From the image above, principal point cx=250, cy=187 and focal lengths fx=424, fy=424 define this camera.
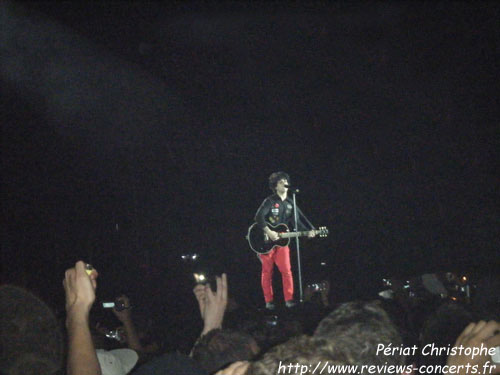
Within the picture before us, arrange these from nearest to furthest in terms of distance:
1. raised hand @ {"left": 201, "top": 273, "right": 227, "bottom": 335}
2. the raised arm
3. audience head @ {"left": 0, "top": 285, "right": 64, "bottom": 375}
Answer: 1. the raised arm
2. audience head @ {"left": 0, "top": 285, "right": 64, "bottom": 375}
3. raised hand @ {"left": 201, "top": 273, "right": 227, "bottom": 335}

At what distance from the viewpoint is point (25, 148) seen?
712 centimetres

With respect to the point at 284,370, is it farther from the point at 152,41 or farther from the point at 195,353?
the point at 152,41

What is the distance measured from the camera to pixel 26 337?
217cm

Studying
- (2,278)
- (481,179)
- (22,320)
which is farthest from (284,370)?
(481,179)

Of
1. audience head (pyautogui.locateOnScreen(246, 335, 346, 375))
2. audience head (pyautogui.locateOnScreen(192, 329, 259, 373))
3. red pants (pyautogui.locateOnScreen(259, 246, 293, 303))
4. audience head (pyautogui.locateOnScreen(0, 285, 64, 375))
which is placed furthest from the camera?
red pants (pyautogui.locateOnScreen(259, 246, 293, 303))

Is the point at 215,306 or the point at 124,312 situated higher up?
the point at 215,306

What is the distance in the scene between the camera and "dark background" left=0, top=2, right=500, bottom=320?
24.3ft

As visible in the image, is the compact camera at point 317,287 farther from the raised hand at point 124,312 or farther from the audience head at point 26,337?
the audience head at point 26,337

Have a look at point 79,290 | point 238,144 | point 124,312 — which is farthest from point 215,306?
point 238,144

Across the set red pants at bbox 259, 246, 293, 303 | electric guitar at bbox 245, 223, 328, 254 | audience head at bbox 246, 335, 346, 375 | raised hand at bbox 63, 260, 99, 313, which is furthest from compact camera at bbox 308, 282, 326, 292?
audience head at bbox 246, 335, 346, 375

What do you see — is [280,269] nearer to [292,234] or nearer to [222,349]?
[292,234]

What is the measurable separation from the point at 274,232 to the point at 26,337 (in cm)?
457

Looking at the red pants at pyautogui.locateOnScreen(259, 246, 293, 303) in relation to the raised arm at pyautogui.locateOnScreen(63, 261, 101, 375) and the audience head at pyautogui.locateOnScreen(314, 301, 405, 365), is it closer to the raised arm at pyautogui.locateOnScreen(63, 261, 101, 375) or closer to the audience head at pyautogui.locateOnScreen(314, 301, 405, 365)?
the audience head at pyautogui.locateOnScreen(314, 301, 405, 365)

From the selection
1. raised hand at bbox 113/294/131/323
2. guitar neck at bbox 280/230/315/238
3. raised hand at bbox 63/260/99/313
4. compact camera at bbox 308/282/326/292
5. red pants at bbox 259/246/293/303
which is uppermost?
raised hand at bbox 63/260/99/313
